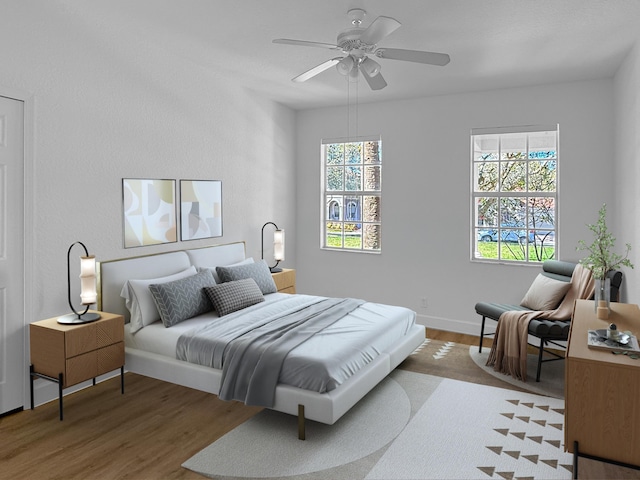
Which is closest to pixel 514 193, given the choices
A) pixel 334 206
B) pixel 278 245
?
pixel 334 206

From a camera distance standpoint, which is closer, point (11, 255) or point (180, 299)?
point (11, 255)

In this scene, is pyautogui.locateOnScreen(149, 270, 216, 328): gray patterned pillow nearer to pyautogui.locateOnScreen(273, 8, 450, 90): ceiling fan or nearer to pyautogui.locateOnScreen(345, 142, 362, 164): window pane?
pyautogui.locateOnScreen(273, 8, 450, 90): ceiling fan

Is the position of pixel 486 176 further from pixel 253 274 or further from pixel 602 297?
pixel 253 274

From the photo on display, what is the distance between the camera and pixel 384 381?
3.90 m

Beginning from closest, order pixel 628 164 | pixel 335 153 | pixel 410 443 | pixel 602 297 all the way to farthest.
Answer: pixel 410 443, pixel 602 297, pixel 628 164, pixel 335 153

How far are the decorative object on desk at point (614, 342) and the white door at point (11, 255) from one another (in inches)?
140

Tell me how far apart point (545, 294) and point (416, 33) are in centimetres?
255

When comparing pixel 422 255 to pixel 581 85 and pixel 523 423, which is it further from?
pixel 523 423

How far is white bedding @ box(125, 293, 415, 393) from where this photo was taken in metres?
3.00

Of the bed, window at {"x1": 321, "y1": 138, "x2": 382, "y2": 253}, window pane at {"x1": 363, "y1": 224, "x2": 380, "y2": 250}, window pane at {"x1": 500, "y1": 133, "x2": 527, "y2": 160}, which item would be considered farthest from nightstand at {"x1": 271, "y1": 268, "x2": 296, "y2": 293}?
window pane at {"x1": 500, "y1": 133, "x2": 527, "y2": 160}

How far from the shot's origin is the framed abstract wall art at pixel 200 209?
4.66 m

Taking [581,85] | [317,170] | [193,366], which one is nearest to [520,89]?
[581,85]

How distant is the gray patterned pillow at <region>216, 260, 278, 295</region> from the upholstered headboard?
291 mm

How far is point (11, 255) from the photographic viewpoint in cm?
329
